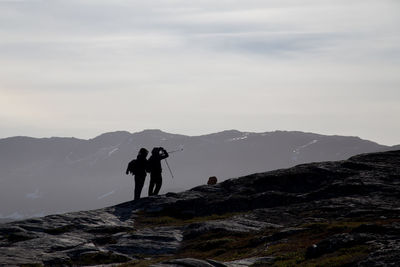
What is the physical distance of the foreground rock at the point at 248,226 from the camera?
1131 inches

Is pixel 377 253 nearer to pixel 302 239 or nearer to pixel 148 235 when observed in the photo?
pixel 302 239

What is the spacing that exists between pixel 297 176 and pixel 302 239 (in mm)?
20357

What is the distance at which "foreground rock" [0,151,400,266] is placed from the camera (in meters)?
28.7

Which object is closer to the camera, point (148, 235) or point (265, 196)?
point (148, 235)

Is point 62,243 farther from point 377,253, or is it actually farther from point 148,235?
point 377,253

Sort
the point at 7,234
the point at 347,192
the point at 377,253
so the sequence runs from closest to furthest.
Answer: the point at 377,253 < the point at 7,234 < the point at 347,192

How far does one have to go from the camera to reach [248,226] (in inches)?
1654

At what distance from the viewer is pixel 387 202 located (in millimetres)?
45906

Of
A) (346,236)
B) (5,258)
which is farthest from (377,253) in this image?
(5,258)

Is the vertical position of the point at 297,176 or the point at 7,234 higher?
the point at 297,176

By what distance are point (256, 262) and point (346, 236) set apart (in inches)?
160

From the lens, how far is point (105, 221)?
47.2 m

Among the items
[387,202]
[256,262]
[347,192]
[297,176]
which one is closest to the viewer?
[256,262]

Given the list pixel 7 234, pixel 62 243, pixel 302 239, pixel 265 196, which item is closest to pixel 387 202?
pixel 265 196
